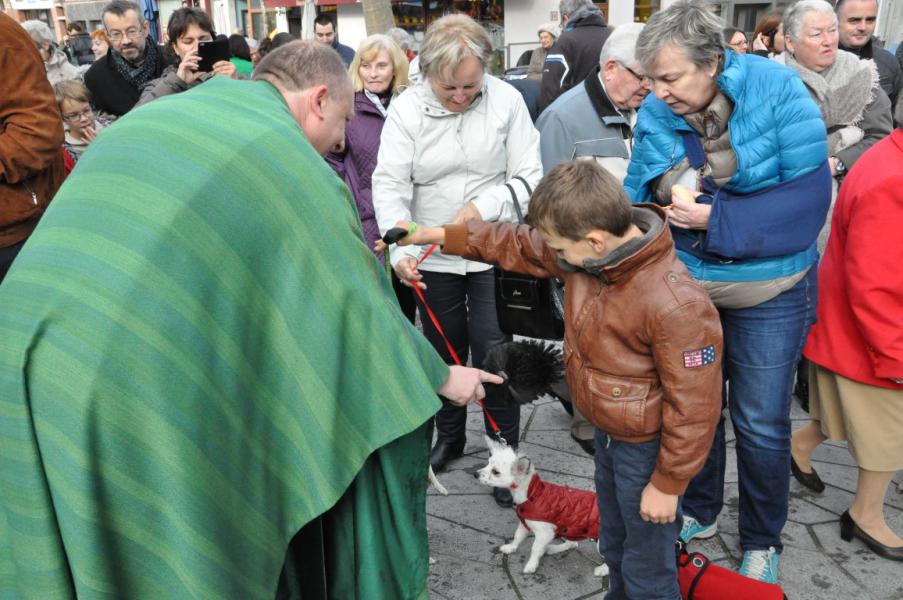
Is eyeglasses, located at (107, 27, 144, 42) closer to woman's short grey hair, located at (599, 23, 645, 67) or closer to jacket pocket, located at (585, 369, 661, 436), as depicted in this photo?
woman's short grey hair, located at (599, 23, 645, 67)

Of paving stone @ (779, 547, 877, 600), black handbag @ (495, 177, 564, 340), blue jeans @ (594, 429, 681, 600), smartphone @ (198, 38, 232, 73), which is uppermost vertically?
smartphone @ (198, 38, 232, 73)

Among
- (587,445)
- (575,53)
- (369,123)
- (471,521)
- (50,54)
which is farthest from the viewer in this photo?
(50,54)

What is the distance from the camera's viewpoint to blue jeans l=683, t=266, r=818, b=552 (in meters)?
2.59

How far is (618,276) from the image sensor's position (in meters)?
2.09

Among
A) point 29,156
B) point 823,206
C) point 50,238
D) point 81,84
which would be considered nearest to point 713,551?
point 823,206

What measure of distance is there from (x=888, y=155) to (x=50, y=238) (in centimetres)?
263

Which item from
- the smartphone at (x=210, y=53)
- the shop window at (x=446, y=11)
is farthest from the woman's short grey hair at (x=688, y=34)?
the shop window at (x=446, y=11)

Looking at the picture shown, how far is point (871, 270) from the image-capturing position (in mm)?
2703

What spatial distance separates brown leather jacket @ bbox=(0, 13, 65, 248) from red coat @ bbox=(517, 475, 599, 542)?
2.37m

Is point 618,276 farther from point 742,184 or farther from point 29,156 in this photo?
point 29,156

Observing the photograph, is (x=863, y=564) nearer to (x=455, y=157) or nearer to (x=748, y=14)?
(x=455, y=157)

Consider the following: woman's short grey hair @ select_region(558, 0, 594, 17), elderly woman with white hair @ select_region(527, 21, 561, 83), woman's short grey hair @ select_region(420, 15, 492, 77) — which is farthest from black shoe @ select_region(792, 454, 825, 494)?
elderly woman with white hair @ select_region(527, 21, 561, 83)

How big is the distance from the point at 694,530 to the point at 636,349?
1310 mm

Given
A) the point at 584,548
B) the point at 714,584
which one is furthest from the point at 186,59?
the point at 714,584
